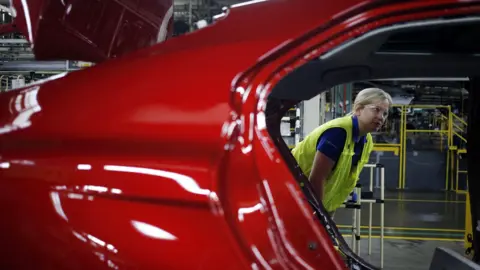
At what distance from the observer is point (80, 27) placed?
155 centimetres

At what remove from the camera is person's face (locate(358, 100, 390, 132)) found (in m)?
2.85

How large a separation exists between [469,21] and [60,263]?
1130 mm

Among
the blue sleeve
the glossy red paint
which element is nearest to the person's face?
the blue sleeve

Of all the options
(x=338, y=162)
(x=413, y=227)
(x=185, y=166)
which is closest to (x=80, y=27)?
(x=185, y=166)

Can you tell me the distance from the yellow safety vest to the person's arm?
6cm

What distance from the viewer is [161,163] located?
111 cm

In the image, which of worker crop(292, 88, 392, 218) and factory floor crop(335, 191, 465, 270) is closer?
Result: worker crop(292, 88, 392, 218)

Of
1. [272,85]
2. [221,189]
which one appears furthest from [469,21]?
[221,189]

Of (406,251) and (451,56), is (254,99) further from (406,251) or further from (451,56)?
(406,251)

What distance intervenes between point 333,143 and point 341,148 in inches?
2.7

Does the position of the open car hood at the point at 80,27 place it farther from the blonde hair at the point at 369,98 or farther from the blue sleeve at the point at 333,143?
the blonde hair at the point at 369,98

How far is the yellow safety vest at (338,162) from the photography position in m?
2.82

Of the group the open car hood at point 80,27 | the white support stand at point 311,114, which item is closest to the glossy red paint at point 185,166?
the open car hood at point 80,27

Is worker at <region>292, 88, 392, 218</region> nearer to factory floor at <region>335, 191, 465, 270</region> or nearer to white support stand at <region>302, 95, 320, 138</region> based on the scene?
factory floor at <region>335, 191, 465, 270</region>
